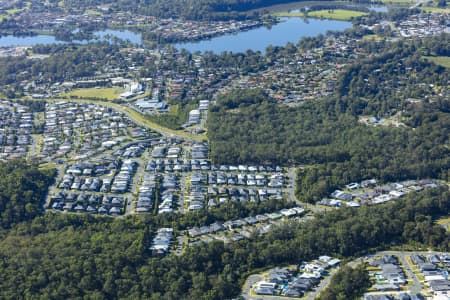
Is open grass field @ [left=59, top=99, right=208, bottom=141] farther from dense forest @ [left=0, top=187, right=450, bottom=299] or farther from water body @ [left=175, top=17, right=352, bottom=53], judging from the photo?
water body @ [left=175, top=17, right=352, bottom=53]

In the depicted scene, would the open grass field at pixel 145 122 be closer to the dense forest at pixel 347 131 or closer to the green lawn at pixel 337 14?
the dense forest at pixel 347 131

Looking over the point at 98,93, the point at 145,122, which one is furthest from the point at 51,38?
the point at 145,122

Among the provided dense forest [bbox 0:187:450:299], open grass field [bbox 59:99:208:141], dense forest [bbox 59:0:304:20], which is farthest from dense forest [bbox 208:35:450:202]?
dense forest [bbox 59:0:304:20]

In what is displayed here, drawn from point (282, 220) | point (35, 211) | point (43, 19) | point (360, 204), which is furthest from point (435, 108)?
point (43, 19)

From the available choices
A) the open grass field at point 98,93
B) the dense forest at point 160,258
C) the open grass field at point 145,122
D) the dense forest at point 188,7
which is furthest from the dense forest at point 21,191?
the dense forest at point 188,7

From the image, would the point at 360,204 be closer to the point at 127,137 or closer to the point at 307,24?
the point at 127,137

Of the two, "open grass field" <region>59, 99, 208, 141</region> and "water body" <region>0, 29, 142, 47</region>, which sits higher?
"water body" <region>0, 29, 142, 47</region>
